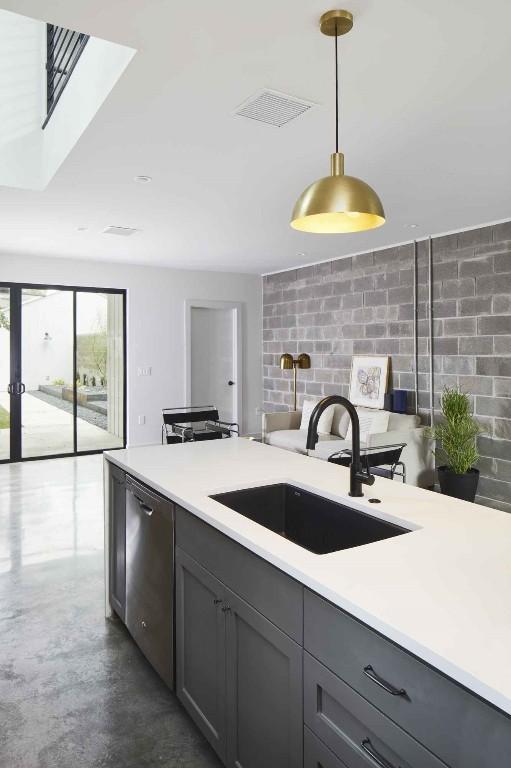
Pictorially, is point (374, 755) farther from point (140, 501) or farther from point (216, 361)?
point (216, 361)

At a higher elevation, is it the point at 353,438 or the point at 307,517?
the point at 353,438

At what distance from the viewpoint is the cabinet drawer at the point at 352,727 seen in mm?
1013

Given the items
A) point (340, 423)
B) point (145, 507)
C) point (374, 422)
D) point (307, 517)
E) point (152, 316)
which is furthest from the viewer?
point (152, 316)

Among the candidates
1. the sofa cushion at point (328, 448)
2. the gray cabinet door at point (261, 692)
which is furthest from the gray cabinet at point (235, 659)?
the sofa cushion at point (328, 448)

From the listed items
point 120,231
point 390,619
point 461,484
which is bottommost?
point 461,484

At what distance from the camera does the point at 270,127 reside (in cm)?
277

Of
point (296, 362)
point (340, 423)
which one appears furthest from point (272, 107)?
point (296, 362)

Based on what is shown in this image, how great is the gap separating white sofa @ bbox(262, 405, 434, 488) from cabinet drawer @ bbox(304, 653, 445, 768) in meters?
3.48

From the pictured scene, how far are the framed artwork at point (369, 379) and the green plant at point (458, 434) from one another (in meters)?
1.06

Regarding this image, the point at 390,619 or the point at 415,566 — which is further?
the point at 415,566

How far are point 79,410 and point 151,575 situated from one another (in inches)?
209

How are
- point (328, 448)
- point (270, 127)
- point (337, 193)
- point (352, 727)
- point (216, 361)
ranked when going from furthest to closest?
1. point (216, 361)
2. point (328, 448)
3. point (270, 127)
4. point (337, 193)
5. point (352, 727)

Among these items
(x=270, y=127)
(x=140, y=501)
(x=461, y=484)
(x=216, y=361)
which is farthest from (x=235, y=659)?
(x=216, y=361)

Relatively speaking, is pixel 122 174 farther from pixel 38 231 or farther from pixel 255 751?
pixel 255 751
